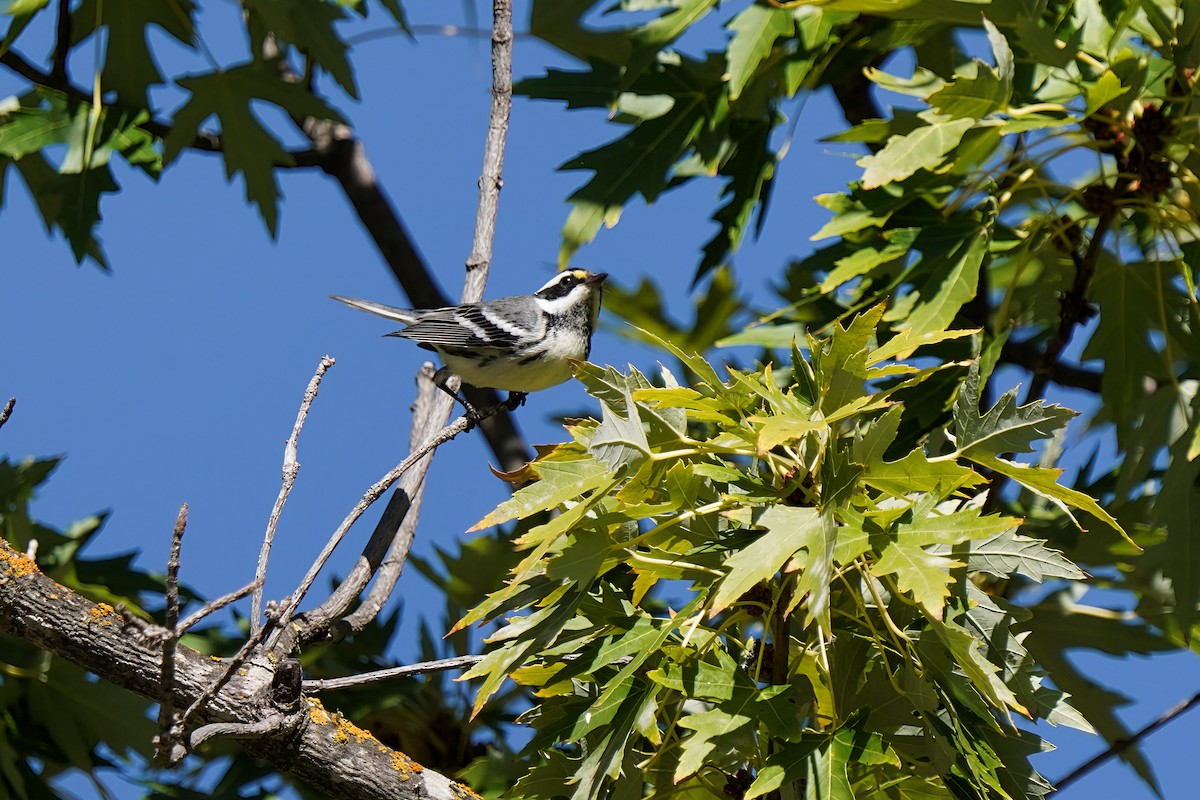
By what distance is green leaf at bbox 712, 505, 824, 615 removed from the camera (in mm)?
2027

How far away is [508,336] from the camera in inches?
179

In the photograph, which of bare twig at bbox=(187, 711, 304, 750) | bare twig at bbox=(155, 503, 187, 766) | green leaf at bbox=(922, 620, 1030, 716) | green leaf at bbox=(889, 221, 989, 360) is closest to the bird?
green leaf at bbox=(889, 221, 989, 360)

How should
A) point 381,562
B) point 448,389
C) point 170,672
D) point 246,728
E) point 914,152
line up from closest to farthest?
1. point 170,672
2. point 246,728
3. point 914,152
4. point 381,562
5. point 448,389

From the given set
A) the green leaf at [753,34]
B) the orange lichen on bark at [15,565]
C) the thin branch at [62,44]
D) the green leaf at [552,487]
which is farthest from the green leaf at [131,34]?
the green leaf at [552,487]

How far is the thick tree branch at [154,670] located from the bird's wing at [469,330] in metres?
1.85

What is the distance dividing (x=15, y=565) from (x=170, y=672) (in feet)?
2.78

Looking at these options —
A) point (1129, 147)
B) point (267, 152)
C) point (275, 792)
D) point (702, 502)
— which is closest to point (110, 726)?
point (275, 792)

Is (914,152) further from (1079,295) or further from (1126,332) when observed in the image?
(1126,332)

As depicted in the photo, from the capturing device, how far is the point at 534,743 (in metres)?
2.49

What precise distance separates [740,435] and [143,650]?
1331 millimetres

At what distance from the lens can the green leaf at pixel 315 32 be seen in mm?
4281

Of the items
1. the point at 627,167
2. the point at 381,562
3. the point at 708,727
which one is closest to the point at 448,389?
the point at 381,562

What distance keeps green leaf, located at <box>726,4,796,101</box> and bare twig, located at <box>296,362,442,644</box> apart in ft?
4.57

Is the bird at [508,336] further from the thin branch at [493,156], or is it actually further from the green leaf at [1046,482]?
the green leaf at [1046,482]
